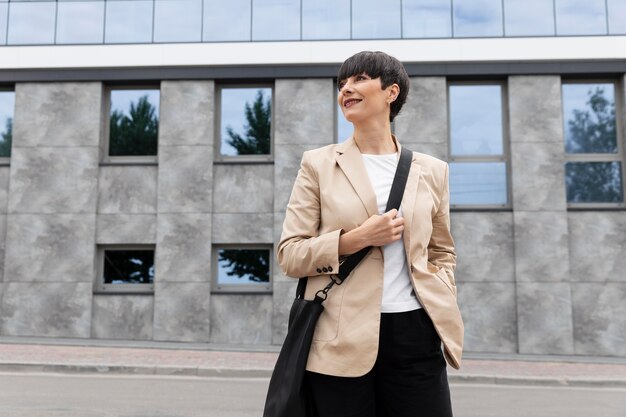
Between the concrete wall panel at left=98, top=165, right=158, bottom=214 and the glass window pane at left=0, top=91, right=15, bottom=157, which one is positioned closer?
the concrete wall panel at left=98, top=165, right=158, bottom=214

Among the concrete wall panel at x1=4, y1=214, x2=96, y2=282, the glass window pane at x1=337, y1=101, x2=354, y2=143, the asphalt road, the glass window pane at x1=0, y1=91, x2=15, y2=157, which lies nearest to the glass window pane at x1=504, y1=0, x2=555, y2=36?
the glass window pane at x1=337, y1=101, x2=354, y2=143

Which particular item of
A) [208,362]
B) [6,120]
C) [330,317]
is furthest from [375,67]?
[6,120]

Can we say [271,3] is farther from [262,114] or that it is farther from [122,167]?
[122,167]

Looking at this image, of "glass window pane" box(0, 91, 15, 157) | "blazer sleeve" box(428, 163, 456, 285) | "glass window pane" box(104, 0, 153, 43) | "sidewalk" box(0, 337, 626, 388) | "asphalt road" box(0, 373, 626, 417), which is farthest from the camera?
"glass window pane" box(0, 91, 15, 157)

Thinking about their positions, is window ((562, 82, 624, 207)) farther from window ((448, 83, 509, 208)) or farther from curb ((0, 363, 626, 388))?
curb ((0, 363, 626, 388))

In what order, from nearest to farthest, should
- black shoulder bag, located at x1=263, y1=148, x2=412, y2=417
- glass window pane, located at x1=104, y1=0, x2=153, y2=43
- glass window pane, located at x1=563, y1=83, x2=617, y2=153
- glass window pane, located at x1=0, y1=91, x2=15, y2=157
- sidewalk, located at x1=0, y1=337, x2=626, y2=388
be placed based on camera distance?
black shoulder bag, located at x1=263, y1=148, x2=412, y2=417, sidewalk, located at x1=0, y1=337, x2=626, y2=388, glass window pane, located at x1=563, y1=83, x2=617, y2=153, glass window pane, located at x1=104, y1=0, x2=153, y2=43, glass window pane, located at x1=0, y1=91, x2=15, y2=157

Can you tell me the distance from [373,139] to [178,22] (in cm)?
1374

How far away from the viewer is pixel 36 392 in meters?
8.16

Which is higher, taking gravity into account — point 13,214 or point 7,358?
point 13,214

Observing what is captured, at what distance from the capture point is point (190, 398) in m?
7.97

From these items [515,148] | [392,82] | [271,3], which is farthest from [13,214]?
[392,82]

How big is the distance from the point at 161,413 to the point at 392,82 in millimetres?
5707

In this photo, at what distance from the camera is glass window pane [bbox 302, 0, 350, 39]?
584 inches

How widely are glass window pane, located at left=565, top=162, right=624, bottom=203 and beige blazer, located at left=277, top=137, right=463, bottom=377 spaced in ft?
43.0
